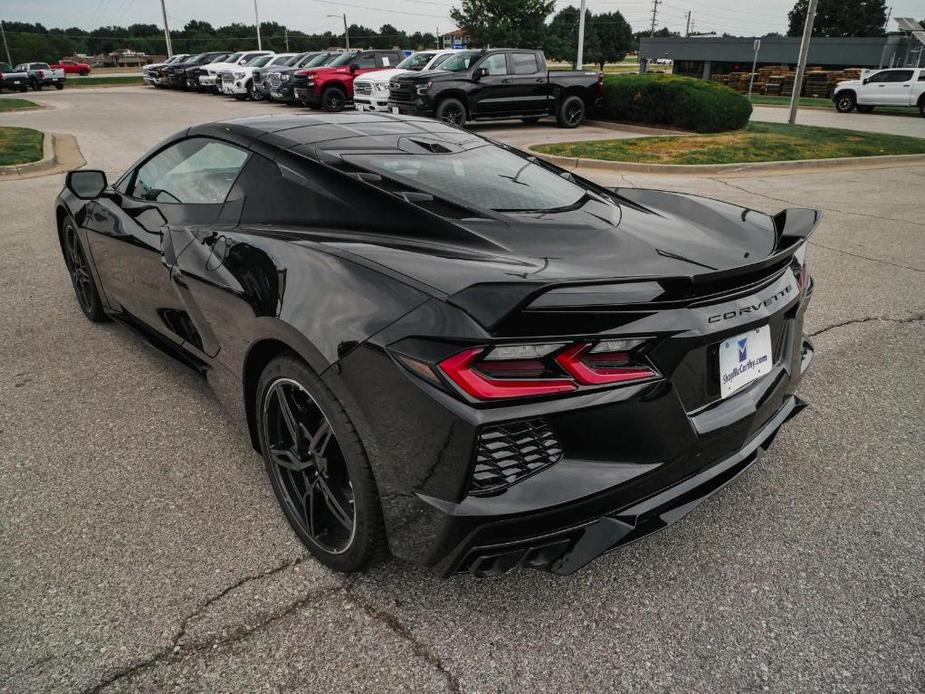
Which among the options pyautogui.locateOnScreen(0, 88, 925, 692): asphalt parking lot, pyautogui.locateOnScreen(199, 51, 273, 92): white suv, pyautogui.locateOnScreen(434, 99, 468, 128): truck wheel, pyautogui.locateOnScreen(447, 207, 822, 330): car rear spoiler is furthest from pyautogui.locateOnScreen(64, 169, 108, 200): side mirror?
pyautogui.locateOnScreen(199, 51, 273, 92): white suv

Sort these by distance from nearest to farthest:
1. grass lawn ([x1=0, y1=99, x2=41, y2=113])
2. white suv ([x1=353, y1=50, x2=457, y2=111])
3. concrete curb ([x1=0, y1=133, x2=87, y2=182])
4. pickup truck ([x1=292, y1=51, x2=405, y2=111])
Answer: concrete curb ([x1=0, y1=133, x2=87, y2=182]) → white suv ([x1=353, y1=50, x2=457, y2=111]) → pickup truck ([x1=292, y1=51, x2=405, y2=111]) → grass lawn ([x1=0, y1=99, x2=41, y2=113])

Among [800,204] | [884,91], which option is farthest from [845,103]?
[800,204]

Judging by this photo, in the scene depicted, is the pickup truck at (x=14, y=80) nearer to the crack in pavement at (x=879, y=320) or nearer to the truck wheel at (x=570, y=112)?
the truck wheel at (x=570, y=112)

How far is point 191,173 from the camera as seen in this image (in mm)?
3266

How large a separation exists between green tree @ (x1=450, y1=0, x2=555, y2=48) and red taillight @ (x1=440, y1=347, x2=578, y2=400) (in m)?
49.6

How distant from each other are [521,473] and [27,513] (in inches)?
82.7

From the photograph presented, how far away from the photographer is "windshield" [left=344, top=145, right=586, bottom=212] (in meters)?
2.64

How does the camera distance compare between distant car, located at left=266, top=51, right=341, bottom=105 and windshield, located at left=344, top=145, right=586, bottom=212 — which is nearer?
windshield, located at left=344, top=145, right=586, bottom=212

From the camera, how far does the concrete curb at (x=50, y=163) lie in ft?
35.0

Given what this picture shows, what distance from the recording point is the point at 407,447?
190cm

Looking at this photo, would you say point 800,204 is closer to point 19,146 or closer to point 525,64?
point 525,64

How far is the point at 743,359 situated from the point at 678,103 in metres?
15.7

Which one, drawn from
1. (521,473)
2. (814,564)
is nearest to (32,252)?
(521,473)

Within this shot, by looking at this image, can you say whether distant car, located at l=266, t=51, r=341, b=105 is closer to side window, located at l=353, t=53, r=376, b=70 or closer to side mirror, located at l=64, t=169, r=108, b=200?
side window, located at l=353, t=53, r=376, b=70
